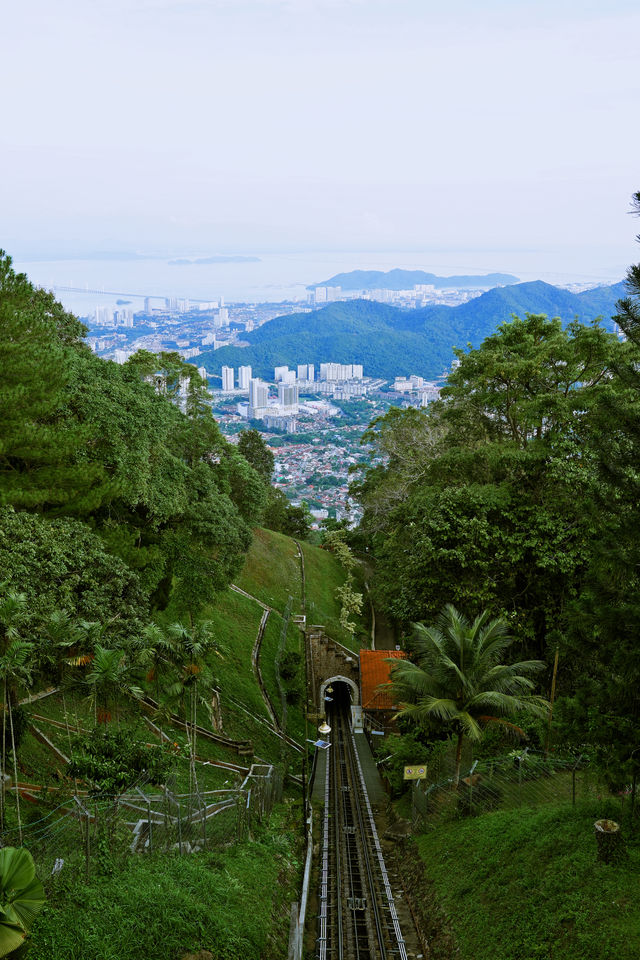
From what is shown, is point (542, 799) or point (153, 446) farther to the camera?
point (153, 446)

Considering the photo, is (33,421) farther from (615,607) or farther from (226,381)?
(226,381)

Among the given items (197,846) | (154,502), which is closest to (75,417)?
(154,502)

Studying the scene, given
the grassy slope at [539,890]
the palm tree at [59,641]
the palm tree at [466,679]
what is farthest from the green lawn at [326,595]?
the palm tree at [59,641]

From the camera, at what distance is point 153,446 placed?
20844mm

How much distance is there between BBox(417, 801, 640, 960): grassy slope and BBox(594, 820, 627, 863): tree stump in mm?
109

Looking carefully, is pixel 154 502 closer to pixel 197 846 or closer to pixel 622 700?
pixel 197 846

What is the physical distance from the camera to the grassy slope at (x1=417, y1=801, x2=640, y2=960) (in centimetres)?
875

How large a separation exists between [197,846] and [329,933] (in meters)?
3.61

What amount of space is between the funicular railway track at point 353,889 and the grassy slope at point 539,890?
1.36m

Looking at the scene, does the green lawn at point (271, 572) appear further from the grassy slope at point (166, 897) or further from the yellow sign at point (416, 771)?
the yellow sign at point (416, 771)

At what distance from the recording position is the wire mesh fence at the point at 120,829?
28.5 ft

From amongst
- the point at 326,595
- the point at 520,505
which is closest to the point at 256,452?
the point at 326,595

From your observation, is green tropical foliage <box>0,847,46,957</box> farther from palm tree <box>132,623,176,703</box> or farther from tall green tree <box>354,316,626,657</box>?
tall green tree <box>354,316,626,657</box>

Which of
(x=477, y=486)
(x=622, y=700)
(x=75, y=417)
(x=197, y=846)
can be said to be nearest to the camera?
(x=622, y=700)
